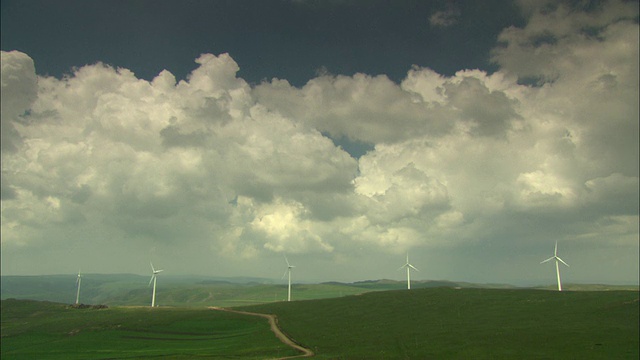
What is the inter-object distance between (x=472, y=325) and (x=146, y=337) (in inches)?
3576

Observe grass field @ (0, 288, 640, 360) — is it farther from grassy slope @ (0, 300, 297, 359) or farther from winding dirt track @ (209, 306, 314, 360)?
winding dirt track @ (209, 306, 314, 360)

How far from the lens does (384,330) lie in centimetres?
9988

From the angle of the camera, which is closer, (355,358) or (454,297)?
(355,358)

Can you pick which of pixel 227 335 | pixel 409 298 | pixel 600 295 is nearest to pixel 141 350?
pixel 227 335

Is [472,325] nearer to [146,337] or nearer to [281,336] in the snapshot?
[281,336]

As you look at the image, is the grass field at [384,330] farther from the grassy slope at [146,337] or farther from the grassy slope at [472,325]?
the grassy slope at [146,337]

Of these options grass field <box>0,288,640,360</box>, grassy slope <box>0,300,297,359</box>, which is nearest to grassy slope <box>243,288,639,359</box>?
grass field <box>0,288,640,360</box>

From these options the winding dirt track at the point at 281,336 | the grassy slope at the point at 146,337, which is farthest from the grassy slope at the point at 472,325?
the grassy slope at the point at 146,337

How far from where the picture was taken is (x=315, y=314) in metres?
134

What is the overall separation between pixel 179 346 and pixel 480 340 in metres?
70.9

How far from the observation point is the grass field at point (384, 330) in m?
74.5

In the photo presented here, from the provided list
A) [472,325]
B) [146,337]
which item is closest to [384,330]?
[472,325]

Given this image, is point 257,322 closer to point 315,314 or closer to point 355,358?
point 315,314

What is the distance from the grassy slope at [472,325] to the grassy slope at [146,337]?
39.5 ft
